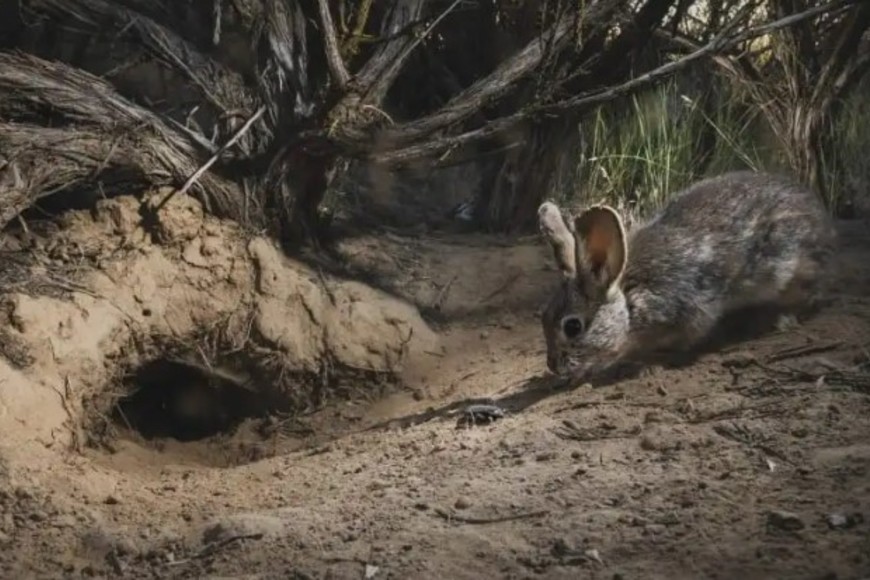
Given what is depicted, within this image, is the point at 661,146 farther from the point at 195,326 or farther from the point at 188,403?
the point at 188,403

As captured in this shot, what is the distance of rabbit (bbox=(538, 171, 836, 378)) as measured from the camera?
5.78 meters

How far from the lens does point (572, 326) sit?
5789 mm

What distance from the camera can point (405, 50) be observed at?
635cm

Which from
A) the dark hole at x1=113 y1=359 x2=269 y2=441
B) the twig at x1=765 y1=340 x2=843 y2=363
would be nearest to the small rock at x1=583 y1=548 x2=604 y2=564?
the twig at x1=765 y1=340 x2=843 y2=363

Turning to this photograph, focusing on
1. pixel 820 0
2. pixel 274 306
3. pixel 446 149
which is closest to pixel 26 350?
pixel 274 306

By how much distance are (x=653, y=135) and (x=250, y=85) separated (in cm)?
250

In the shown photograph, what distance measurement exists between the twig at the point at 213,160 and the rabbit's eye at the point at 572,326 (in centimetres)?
188

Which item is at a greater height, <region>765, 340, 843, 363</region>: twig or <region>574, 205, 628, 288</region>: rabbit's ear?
<region>574, 205, 628, 288</region>: rabbit's ear

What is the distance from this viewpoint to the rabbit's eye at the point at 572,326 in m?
5.78

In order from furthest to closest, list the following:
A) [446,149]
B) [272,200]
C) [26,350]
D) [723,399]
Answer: [272,200] → [446,149] → [26,350] → [723,399]

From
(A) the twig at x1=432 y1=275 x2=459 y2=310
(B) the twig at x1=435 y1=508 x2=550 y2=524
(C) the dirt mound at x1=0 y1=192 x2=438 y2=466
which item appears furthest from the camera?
(A) the twig at x1=432 y1=275 x2=459 y2=310

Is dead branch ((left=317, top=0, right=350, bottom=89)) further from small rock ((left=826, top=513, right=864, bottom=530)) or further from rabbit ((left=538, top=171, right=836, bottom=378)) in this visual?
small rock ((left=826, top=513, right=864, bottom=530))

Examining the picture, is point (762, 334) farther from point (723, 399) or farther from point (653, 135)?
point (653, 135)

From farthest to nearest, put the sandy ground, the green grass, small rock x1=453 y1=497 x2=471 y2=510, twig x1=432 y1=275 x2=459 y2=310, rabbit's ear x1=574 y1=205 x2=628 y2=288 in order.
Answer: the green grass
twig x1=432 y1=275 x2=459 y2=310
rabbit's ear x1=574 y1=205 x2=628 y2=288
small rock x1=453 y1=497 x2=471 y2=510
the sandy ground
